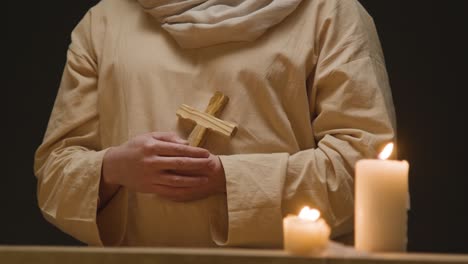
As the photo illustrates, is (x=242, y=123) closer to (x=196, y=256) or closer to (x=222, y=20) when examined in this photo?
(x=222, y=20)

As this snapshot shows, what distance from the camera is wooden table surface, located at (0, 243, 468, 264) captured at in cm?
145

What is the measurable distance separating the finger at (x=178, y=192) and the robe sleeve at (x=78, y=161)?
15 cm

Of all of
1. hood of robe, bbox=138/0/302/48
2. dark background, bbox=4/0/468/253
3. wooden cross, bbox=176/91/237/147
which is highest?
hood of robe, bbox=138/0/302/48

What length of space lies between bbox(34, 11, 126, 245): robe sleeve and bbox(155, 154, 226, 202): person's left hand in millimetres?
167

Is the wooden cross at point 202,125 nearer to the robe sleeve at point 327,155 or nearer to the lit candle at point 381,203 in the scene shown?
the robe sleeve at point 327,155

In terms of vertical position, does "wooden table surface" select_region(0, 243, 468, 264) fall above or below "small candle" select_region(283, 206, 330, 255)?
below

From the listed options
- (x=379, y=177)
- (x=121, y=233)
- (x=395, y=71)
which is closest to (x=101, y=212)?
(x=121, y=233)

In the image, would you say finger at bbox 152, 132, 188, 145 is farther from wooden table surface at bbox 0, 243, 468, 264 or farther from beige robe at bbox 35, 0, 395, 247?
wooden table surface at bbox 0, 243, 468, 264

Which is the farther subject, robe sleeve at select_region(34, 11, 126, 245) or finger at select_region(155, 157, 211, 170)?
robe sleeve at select_region(34, 11, 126, 245)

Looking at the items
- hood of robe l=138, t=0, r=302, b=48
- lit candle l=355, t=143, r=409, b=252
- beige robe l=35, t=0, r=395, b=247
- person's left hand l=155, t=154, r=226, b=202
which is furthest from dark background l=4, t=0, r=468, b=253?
lit candle l=355, t=143, r=409, b=252

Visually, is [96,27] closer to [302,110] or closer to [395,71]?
[302,110]

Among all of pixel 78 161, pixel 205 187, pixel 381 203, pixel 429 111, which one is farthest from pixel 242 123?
pixel 429 111

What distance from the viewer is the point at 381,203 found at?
152cm

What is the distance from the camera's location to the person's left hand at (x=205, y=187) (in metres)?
2.18
